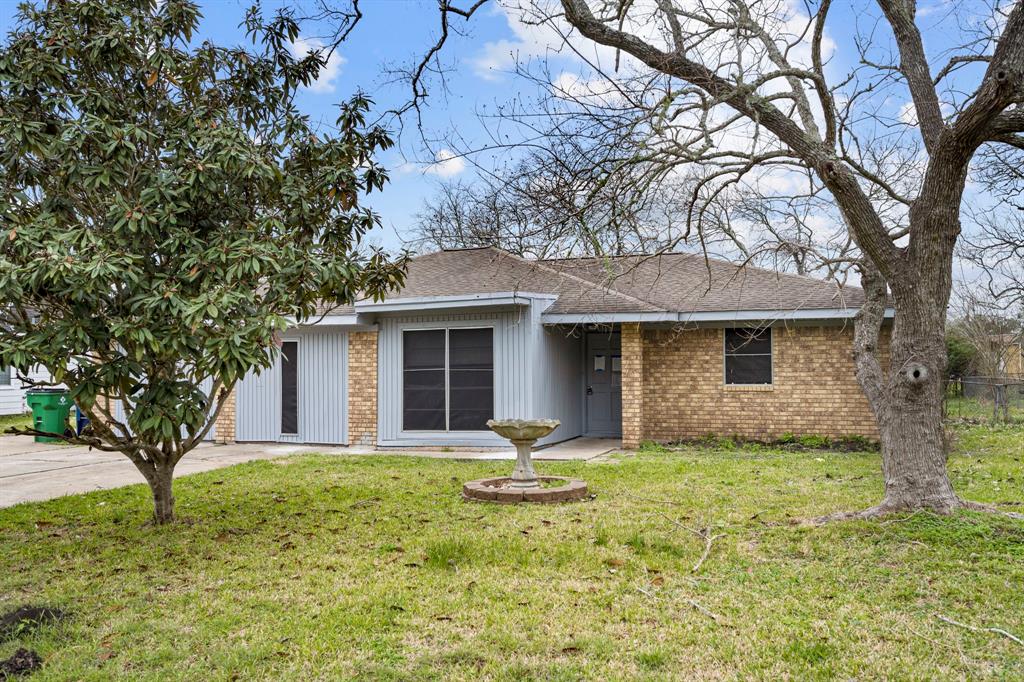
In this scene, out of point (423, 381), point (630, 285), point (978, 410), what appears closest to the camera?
point (423, 381)

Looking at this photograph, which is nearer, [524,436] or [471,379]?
[524,436]

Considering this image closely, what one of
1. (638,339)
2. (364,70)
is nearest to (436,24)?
(364,70)

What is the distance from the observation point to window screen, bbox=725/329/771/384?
48.4ft

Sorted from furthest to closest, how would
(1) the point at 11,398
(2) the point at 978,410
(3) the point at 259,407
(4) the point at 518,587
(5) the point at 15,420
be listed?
(1) the point at 11,398, (5) the point at 15,420, (2) the point at 978,410, (3) the point at 259,407, (4) the point at 518,587

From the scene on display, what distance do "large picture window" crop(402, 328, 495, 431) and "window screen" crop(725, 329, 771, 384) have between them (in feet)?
14.7

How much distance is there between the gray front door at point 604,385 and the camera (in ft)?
54.9

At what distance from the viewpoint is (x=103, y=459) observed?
13773 mm

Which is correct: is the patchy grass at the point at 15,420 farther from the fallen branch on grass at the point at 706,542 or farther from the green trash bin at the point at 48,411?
the fallen branch on grass at the point at 706,542

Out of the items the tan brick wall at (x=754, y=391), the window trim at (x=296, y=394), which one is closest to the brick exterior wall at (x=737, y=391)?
the tan brick wall at (x=754, y=391)

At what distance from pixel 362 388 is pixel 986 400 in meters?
17.1

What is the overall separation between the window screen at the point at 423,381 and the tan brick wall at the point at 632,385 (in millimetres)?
3296

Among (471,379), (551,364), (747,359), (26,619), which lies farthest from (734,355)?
(26,619)

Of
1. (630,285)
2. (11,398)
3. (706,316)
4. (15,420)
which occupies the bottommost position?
(15,420)

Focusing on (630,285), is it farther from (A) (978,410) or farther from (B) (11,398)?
(B) (11,398)
